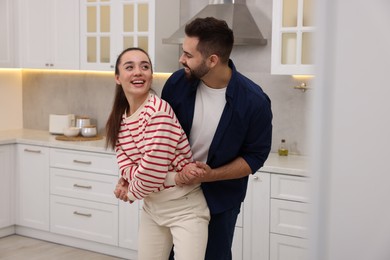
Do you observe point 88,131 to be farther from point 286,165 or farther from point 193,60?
point 193,60

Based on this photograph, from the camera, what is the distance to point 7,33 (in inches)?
193

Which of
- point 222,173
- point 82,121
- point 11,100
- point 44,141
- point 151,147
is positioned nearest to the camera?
point 151,147

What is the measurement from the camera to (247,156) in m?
2.24

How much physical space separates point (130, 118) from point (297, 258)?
5.94 ft

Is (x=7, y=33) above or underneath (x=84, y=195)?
above

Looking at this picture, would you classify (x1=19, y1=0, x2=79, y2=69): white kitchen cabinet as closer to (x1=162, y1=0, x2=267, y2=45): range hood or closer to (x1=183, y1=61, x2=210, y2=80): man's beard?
(x1=162, y1=0, x2=267, y2=45): range hood

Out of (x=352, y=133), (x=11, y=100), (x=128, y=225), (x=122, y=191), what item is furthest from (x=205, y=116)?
(x=11, y=100)

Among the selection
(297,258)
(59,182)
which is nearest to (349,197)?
(297,258)

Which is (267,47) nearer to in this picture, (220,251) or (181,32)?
(181,32)

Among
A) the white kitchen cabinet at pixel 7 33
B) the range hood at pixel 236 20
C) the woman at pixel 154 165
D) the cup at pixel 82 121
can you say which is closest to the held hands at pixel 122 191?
the woman at pixel 154 165

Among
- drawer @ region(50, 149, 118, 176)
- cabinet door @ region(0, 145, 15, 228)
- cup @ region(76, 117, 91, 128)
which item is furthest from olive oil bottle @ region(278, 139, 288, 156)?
cabinet door @ region(0, 145, 15, 228)

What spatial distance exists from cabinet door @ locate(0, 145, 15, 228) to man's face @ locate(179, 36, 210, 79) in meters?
2.94

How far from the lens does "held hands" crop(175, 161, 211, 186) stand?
2.09 m

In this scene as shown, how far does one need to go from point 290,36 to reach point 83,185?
1898 millimetres
